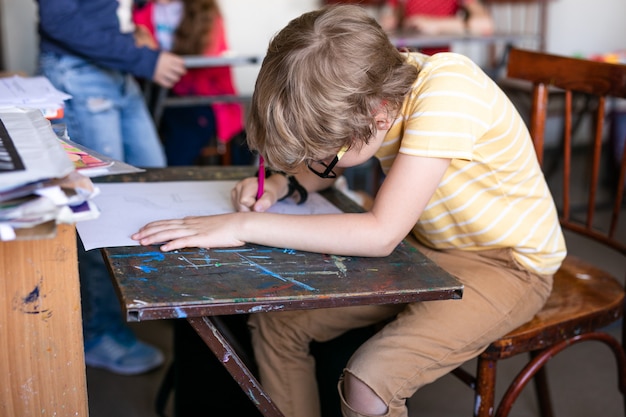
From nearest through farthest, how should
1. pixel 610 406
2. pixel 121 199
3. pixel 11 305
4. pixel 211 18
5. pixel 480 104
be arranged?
1. pixel 11 305
2. pixel 480 104
3. pixel 121 199
4. pixel 610 406
5. pixel 211 18

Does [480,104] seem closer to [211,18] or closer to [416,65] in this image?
[416,65]

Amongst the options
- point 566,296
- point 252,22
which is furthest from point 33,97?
point 252,22

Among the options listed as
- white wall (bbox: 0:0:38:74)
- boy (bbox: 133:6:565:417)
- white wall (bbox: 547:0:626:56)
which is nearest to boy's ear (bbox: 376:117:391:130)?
boy (bbox: 133:6:565:417)

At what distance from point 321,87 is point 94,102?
42.2 inches

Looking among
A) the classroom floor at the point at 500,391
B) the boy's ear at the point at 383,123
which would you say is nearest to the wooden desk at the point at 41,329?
the boy's ear at the point at 383,123

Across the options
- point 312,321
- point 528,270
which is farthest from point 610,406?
point 312,321

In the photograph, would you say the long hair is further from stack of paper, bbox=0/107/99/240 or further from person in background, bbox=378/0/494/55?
stack of paper, bbox=0/107/99/240

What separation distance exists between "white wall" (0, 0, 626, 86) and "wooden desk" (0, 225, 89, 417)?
2460 millimetres

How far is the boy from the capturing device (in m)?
1.03

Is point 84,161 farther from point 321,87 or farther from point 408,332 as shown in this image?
point 408,332

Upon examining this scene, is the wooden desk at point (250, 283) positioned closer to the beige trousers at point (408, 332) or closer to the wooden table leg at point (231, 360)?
the wooden table leg at point (231, 360)

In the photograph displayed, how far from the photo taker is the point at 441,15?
3.53m

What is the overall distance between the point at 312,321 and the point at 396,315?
0.46 ft

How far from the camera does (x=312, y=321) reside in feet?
4.22
